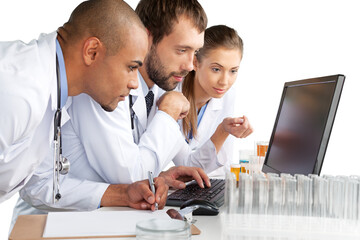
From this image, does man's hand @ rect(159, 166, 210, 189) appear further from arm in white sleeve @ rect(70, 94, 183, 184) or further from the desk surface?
the desk surface

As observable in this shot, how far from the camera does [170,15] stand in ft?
9.22

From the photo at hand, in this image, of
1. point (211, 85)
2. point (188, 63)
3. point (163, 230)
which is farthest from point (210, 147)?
point (163, 230)

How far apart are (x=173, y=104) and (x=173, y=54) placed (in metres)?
0.44

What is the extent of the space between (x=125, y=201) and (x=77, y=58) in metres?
0.69

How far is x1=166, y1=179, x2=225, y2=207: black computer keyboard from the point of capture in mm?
1860

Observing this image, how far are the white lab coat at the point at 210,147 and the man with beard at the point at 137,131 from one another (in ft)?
1.15

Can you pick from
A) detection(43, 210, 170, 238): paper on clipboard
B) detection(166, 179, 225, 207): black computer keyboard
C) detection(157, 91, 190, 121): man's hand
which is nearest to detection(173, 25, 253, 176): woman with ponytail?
detection(157, 91, 190, 121): man's hand

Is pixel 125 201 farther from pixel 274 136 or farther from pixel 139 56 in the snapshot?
pixel 274 136

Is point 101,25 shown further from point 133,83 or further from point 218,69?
point 218,69

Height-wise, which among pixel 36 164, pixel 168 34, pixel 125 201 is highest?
pixel 168 34

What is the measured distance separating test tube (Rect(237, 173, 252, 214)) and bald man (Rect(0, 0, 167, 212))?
44 cm

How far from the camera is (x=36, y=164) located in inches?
77.4

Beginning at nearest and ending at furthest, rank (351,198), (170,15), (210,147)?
1. (351,198)
2. (170,15)
3. (210,147)

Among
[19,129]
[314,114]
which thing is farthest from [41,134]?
[314,114]
